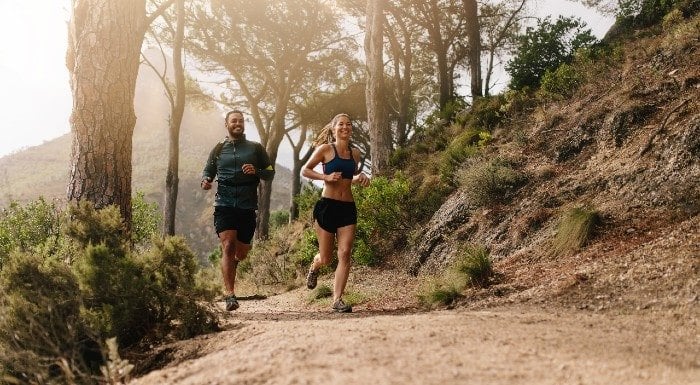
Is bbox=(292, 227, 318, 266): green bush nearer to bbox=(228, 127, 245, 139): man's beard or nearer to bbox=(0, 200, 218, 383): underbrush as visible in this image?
bbox=(228, 127, 245, 139): man's beard

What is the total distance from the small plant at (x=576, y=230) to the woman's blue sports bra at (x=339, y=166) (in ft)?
8.16

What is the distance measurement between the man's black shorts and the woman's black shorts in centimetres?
103

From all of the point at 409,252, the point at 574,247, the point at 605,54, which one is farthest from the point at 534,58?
the point at 574,247

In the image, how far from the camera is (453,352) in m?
2.49

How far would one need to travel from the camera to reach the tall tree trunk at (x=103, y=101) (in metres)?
4.88

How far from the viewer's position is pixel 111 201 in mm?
4898

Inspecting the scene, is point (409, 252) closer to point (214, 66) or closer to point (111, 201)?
point (111, 201)

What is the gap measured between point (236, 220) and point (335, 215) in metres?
1.27

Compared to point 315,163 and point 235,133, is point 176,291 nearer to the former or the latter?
point 315,163

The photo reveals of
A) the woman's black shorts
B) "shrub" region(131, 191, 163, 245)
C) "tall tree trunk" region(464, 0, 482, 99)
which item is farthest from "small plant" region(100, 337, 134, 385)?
"tall tree trunk" region(464, 0, 482, 99)

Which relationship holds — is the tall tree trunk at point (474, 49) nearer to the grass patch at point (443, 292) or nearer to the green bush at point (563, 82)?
the green bush at point (563, 82)

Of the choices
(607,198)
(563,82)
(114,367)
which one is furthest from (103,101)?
(563,82)

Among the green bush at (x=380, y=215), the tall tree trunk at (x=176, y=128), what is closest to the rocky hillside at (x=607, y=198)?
the green bush at (x=380, y=215)

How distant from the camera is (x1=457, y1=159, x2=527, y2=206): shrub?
7551 mm
